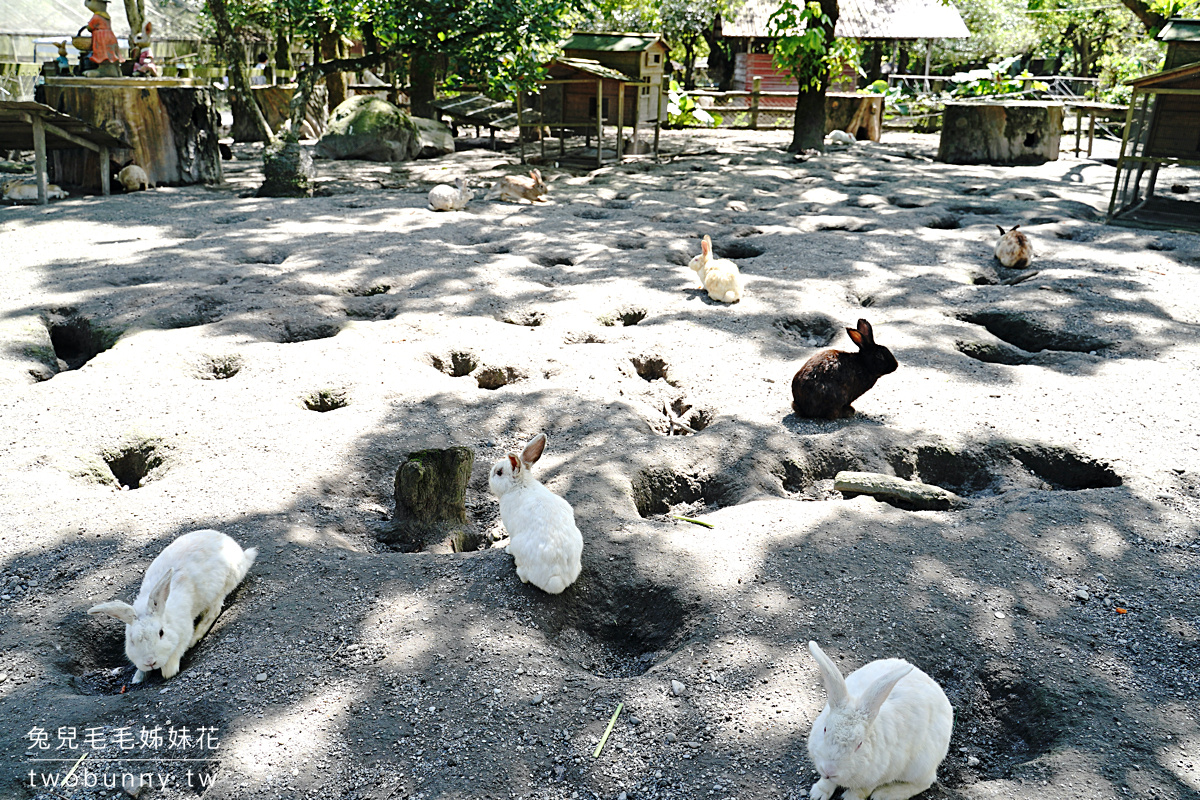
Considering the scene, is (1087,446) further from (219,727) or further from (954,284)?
(219,727)

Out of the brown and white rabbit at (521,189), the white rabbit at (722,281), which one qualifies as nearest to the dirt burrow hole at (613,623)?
the white rabbit at (722,281)

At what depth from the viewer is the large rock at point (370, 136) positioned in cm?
1491

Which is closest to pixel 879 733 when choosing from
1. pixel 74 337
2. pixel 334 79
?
pixel 74 337

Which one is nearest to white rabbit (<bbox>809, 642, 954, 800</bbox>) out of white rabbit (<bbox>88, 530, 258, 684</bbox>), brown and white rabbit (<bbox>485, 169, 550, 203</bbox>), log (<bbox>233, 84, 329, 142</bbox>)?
white rabbit (<bbox>88, 530, 258, 684</bbox>)

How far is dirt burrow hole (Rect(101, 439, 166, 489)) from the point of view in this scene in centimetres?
436

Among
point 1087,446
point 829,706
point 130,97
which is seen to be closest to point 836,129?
point 130,97

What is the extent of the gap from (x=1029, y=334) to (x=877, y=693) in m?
5.05

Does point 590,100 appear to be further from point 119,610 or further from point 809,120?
point 119,610

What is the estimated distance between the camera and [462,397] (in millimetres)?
5145

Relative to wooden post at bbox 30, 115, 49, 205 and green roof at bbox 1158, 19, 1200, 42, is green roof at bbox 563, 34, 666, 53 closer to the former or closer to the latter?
green roof at bbox 1158, 19, 1200, 42

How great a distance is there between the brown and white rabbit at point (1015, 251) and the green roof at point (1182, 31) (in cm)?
653

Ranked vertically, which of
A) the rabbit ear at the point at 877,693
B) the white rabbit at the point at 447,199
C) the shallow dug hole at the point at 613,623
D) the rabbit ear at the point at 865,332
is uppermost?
the white rabbit at the point at 447,199

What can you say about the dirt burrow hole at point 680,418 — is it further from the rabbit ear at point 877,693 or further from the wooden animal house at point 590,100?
the wooden animal house at point 590,100

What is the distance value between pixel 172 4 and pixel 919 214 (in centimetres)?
3291
